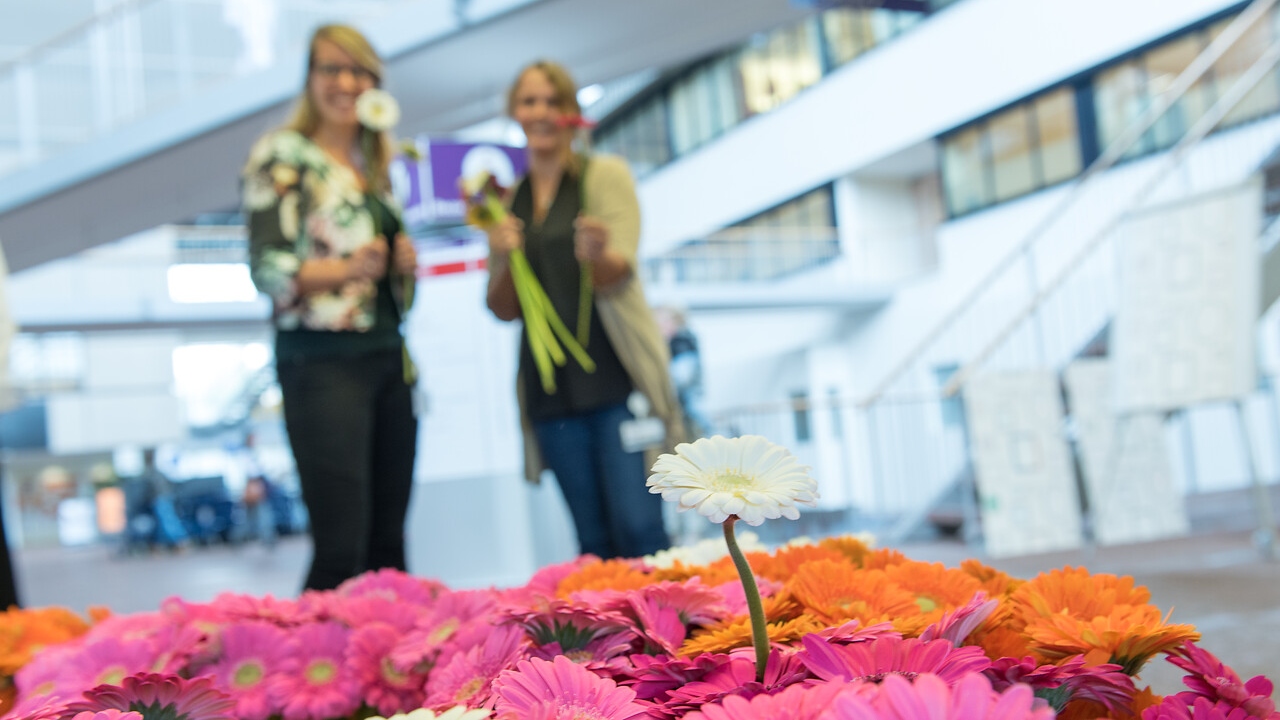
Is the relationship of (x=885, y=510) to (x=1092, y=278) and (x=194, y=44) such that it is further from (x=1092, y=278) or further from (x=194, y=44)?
(x=194, y=44)

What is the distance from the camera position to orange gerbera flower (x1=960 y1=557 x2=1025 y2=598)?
586 millimetres

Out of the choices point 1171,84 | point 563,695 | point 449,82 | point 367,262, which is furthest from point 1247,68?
point 563,695

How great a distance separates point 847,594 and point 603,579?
0.18 metres

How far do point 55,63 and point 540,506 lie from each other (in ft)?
17.1

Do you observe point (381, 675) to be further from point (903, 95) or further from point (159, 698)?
point (903, 95)

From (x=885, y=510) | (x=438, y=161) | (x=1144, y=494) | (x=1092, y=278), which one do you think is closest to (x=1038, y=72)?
(x=1092, y=278)

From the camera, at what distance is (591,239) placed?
1.61 meters

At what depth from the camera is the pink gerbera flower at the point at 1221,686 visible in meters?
0.41

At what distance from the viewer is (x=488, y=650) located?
1.77 feet

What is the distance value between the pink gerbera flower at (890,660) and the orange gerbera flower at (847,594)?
0.35 feet

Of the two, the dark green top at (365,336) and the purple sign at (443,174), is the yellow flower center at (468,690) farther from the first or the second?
the purple sign at (443,174)

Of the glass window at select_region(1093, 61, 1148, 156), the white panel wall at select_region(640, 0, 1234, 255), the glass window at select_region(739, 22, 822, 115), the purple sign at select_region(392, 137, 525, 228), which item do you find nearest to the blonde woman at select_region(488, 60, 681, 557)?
the purple sign at select_region(392, 137, 525, 228)

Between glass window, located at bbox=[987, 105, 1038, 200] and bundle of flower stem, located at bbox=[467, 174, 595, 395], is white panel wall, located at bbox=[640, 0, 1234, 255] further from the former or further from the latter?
bundle of flower stem, located at bbox=[467, 174, 595, 395]

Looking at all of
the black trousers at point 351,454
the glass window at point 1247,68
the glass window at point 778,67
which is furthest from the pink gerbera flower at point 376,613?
the glass window at point 778,67
